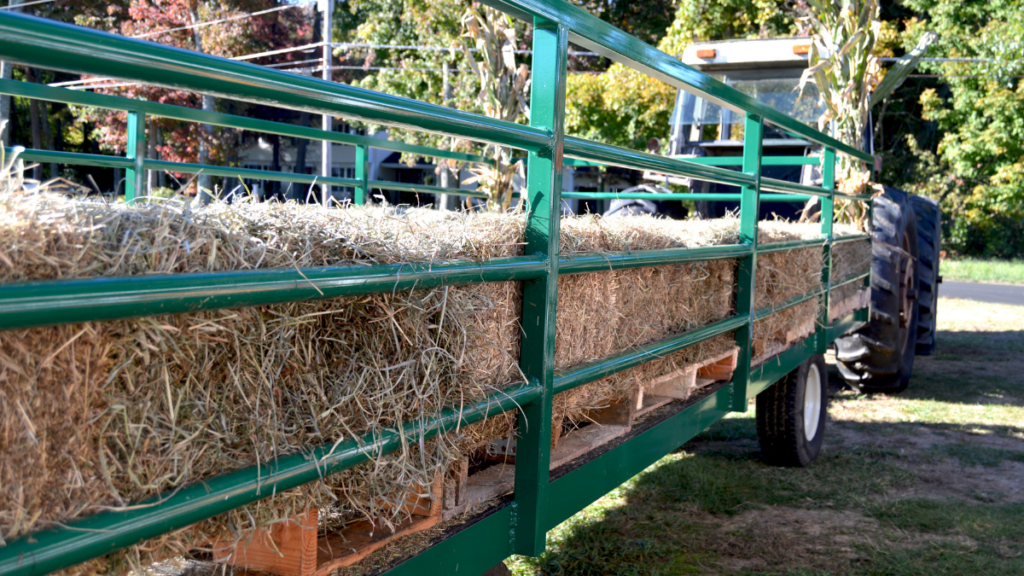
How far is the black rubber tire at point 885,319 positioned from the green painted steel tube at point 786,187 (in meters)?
2.14

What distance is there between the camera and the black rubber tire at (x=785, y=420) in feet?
16.5

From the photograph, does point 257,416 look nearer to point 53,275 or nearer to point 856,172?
point 53,275

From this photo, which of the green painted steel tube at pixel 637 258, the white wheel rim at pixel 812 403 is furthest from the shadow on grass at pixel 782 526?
the green painted steel tube at pixel 637 258

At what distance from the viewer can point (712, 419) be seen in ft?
11.5

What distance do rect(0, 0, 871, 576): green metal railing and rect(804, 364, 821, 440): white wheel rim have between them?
1.56m

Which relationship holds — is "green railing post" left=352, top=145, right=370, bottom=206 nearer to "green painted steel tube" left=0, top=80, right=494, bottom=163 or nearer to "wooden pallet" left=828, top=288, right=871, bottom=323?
"green painted steel tube" left=0, top=80, right=494, bottom=163

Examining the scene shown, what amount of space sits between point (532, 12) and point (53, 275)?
4.35 ft

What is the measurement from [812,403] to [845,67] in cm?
390

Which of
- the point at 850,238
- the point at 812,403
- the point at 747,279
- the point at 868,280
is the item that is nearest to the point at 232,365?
the point at 747,279

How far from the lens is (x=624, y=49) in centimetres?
249

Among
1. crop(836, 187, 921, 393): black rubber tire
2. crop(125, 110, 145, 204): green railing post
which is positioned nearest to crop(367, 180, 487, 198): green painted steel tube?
crop(125, 110, 145, 204): green railing post

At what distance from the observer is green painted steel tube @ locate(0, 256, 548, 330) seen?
102 cm

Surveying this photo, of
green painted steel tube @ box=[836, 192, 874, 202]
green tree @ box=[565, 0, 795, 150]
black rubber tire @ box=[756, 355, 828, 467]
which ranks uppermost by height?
green tree @ box=[565, 0, 795, 150]

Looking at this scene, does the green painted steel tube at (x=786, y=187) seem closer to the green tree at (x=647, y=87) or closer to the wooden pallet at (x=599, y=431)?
the wooden pallet at (x=599, y=431)
